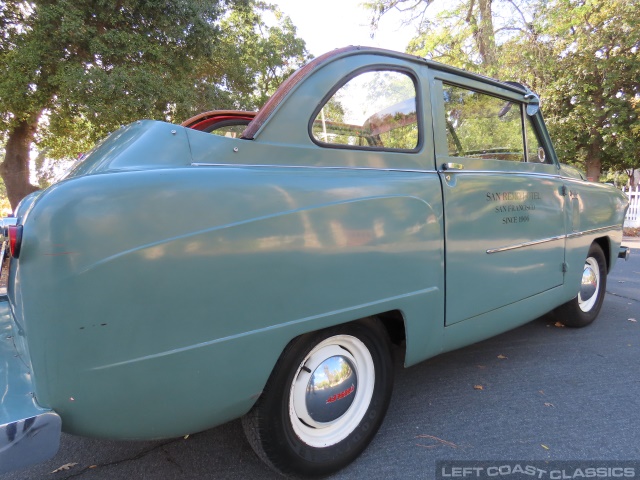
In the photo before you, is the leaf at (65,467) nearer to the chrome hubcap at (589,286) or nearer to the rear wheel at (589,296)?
the rear wheel at (589,296)

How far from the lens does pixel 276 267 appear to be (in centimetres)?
158

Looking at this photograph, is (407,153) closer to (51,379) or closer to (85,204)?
(85,204)

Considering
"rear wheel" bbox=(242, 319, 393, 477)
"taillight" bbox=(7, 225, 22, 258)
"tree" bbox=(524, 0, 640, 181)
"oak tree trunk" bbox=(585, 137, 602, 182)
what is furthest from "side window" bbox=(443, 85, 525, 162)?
"oak tree trunk" bbox=(585, 137, 602, 182)

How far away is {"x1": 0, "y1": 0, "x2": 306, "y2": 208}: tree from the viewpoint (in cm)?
721

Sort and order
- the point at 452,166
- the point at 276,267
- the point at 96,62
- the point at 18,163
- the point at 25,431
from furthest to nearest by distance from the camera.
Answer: the point at 18,163, the point at 96,62, the point at 452,166, the point at 276,267, the point at 25,431

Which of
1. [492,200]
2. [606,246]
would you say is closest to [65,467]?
[492,200]

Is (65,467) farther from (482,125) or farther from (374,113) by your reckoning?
(482,125)

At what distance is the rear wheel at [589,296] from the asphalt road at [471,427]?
452 mm

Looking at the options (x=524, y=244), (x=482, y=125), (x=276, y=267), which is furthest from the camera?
(x=482, y=125)

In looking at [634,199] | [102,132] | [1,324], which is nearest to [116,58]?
[102,132]

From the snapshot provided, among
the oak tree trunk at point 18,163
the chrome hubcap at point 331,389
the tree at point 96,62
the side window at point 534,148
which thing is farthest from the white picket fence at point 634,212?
the oak tree trunk at point 18,163

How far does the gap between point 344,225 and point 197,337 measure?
2.45ft

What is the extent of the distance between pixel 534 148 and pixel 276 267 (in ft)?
8.57

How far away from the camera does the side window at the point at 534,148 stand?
3184 mm
